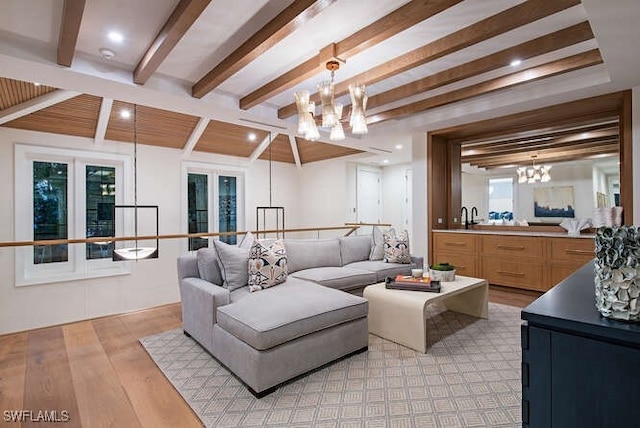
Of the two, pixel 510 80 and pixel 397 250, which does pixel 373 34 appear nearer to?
pixel 510 80

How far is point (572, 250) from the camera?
12.8ft

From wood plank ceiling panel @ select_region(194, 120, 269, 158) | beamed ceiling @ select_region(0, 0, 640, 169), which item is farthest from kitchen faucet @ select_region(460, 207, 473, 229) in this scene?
wood plank ceiling panel @ select_region(194, 120, 269, 158)

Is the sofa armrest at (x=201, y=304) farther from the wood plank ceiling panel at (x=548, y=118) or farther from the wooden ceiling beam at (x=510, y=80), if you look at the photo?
the wood plank ceiling panel at (x=548, y=118)

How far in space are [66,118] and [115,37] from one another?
3.06m

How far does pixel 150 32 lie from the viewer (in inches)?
98.3

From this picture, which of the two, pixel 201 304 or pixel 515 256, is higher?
pixel 515 256

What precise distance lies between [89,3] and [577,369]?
3150 millimetres

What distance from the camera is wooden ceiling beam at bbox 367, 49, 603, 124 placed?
9.57ft

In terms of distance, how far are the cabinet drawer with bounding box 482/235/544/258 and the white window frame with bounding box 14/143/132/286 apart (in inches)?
191

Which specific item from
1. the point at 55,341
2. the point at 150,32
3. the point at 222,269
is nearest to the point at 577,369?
the point at 222,269

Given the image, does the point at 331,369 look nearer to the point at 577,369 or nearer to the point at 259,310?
the point at 259,310

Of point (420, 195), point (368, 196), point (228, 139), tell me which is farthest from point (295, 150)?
point (420, 195)

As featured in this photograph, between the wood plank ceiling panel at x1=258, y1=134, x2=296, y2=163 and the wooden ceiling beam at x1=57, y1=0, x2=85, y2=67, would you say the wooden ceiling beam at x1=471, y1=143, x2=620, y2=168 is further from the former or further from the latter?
the wooden ceiling beam at x1=57, y1=0, x2=85, y2=67

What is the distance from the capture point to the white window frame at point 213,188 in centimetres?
642
